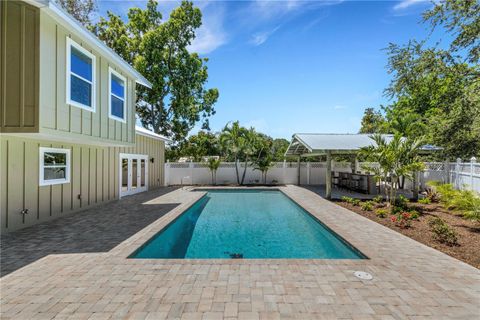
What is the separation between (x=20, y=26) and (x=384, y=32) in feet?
44.7

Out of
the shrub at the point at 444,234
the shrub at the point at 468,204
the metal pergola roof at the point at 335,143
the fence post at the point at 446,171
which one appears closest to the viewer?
the shrub at the point at 444,234

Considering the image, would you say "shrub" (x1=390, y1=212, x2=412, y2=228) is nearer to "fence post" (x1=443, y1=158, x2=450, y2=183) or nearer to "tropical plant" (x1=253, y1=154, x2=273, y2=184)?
"fence post" (x1=443, y1=158, x2=450, y2=183)

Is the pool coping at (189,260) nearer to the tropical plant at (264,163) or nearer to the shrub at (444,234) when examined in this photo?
the shrub at (444,234)

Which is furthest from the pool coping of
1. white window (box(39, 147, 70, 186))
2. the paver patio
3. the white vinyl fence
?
the white vinyl fence

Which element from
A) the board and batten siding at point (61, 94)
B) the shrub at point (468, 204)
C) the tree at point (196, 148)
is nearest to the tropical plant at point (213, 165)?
the tree at point (196, 148)

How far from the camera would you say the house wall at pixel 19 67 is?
212 inches

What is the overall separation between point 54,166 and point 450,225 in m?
12.3

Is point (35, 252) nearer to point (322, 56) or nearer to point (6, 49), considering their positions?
point (6, 49)

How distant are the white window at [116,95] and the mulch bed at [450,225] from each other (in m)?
9.72

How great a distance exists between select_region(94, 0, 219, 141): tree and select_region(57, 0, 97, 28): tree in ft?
4.16

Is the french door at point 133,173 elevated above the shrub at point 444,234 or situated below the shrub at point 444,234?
above

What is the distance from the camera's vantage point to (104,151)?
34.3 feet

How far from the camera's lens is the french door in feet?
41.5

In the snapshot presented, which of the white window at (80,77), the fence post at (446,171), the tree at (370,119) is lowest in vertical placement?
the fence post at (446,171)
